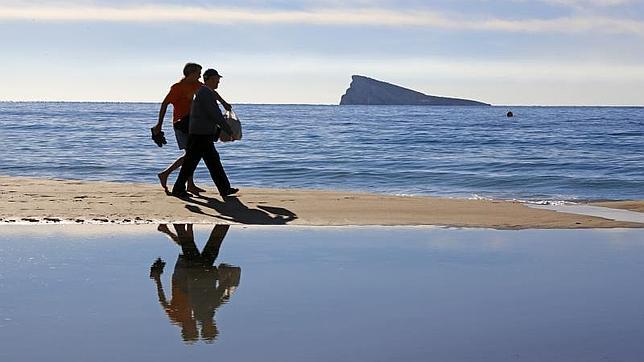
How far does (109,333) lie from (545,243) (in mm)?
4146

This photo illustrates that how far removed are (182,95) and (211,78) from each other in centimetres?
59

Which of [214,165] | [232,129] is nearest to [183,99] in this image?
[232,129]

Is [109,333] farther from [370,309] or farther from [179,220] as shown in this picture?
[179,220]

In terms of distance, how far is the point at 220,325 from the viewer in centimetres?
475

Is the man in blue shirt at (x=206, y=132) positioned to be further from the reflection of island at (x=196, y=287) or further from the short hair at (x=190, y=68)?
the reflection of island at (x=196, y=287)

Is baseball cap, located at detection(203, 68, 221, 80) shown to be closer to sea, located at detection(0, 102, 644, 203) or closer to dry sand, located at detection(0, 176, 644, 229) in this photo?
dry sand, located at detection(0, 176, 644, 229)

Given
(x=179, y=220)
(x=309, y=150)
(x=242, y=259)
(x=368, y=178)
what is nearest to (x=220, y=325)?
(x=242, y=259)

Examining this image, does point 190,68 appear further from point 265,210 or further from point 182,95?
point 265,210

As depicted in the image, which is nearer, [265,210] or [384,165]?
→ [265,210]

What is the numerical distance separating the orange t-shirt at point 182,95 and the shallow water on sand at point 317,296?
347cm

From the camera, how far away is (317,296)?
5391mm

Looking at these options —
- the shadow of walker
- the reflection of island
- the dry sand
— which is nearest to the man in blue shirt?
the dry sand

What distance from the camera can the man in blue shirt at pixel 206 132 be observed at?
35.1ft

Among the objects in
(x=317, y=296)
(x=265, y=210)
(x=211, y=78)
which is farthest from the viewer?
(x=211, y=78)
